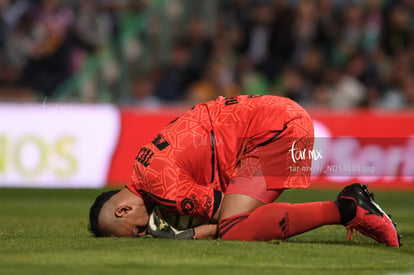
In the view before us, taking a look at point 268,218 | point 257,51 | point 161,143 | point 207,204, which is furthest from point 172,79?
point 268,218

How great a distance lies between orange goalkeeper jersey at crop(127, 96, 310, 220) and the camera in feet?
18.5

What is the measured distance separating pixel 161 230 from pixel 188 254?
0.80m

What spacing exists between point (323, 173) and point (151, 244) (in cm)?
269

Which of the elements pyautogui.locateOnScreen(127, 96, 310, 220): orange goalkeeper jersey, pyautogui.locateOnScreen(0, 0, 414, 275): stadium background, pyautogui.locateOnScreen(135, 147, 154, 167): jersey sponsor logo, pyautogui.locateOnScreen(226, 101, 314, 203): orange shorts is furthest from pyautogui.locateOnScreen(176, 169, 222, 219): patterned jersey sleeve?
pyautogui.locateOnScreen(0, 0, 414, 275): stadium background

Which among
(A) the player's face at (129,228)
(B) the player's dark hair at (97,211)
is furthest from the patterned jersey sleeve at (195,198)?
(B) the player's dark hair at (97,211)

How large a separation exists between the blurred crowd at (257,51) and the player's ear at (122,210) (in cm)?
753

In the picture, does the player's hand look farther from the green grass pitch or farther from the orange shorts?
the orange shorts

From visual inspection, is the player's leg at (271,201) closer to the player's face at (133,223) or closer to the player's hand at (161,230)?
the player's hand at (161,230)

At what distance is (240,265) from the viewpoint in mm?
4672

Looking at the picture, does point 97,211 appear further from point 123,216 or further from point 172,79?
point 172,79

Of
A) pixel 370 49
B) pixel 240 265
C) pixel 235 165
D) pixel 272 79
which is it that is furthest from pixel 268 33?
pixel 240 265

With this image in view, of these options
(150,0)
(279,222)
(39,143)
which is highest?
(150,0)

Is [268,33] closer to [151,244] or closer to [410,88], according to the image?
[410,88]

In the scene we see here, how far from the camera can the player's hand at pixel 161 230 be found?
5844mm
